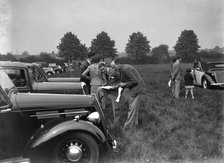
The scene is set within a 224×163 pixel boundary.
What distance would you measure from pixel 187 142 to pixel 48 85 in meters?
3.64

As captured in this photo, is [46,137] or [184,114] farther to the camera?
[184,114]

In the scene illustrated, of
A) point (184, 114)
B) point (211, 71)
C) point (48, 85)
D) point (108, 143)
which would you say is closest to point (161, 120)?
point (184, 114)

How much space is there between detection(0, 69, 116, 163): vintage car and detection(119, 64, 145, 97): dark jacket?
176 centimetres

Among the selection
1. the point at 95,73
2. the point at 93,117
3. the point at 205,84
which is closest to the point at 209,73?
the point at 205,84

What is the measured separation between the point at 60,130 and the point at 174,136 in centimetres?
241

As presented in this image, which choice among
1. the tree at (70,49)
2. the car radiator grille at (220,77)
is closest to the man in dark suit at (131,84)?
the car radiator grille at (220,77)

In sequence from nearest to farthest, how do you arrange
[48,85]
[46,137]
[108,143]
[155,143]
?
[46,137] → [108,143] → [155,143] → [48,85]

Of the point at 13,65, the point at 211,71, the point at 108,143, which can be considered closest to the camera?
the point at 108,143

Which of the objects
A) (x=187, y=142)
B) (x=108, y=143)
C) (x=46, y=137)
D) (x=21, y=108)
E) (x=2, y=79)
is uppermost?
(x=2, y=79)

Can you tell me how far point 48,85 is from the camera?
607 centimetres

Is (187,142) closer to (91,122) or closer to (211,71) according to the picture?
(91,122)

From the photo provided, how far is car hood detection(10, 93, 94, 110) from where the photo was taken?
10.5ft

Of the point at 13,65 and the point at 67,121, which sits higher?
the point at 13,65

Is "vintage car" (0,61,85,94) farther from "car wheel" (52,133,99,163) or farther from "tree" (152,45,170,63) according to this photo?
"tree" (152,45,170,63)
